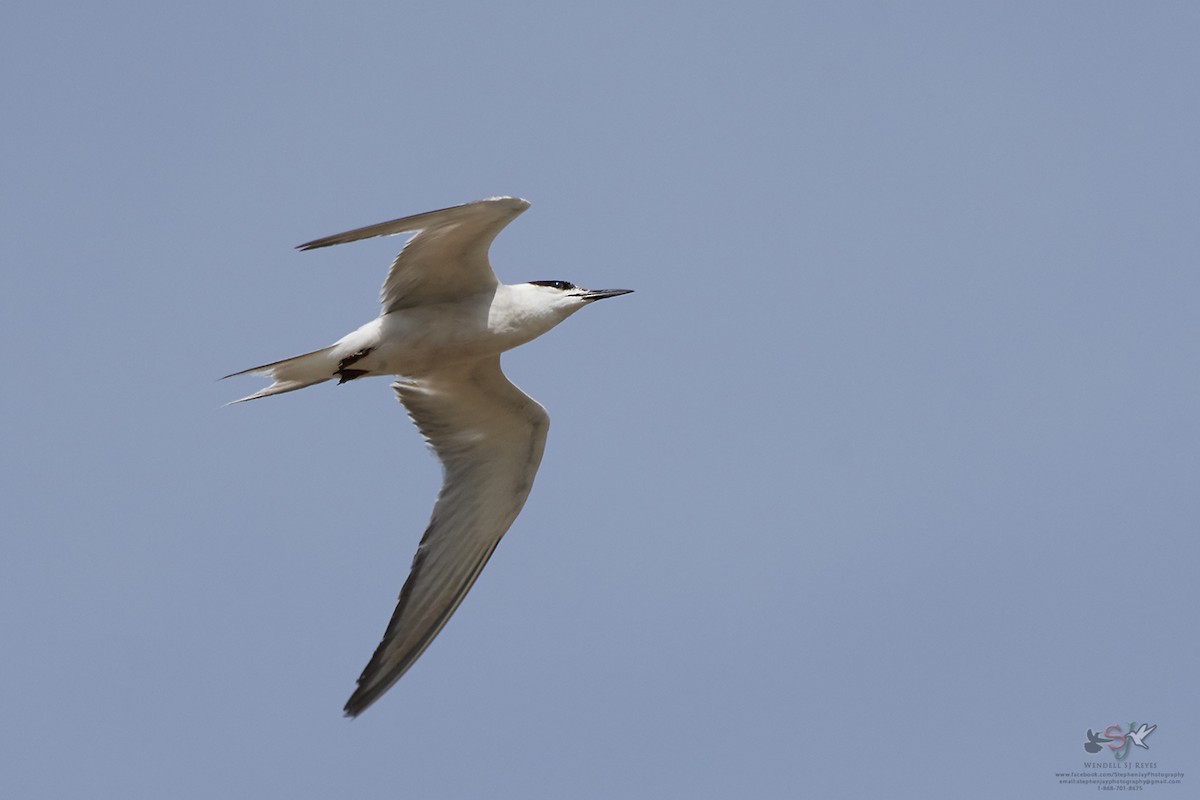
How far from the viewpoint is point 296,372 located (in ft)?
39.1

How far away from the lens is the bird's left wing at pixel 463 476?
12719 millimetres

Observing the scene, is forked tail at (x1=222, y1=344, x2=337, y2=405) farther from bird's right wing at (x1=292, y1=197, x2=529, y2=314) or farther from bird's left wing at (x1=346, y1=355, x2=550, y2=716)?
bird's left wing at (x1=346, y1=355, x2=550, y2=716)

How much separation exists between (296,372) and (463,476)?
1819mm

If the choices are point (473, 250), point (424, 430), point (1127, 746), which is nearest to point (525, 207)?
point (473, 250)

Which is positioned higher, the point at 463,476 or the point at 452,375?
the point at 452,375

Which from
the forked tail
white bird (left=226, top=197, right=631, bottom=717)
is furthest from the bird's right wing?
the forked tail

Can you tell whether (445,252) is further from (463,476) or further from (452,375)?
(463,476)

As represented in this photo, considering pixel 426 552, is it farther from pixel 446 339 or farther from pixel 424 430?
pixel 446 339

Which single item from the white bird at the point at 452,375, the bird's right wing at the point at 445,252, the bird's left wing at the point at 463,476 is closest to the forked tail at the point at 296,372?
the white bird at the point at 452,375

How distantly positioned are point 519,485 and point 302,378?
2.03 m

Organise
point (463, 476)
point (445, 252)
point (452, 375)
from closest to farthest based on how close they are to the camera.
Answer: point (445, 252) → point (452, 375) → point (463, 476)

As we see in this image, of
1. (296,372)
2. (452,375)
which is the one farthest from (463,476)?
(296,372)

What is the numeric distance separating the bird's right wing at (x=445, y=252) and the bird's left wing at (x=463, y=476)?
0.80 metres

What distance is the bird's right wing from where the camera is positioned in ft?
36.6
